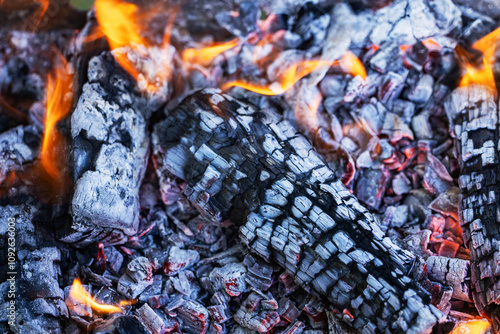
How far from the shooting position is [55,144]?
2504 mm

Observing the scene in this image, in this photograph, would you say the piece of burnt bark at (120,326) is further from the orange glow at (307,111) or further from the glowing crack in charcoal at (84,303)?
the orange glow at (307,111)

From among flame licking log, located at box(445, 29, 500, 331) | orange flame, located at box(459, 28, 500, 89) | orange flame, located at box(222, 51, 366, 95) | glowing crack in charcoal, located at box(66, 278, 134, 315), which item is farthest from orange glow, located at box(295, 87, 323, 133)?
glowing crack in charcoal, located at box(66, 278, 134, 315)

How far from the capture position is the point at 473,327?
2027 millimetres

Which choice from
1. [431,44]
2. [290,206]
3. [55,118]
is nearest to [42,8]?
[55,118]

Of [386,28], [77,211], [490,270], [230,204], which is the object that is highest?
[386,28]

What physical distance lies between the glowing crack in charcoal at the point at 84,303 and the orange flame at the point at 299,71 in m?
1.60

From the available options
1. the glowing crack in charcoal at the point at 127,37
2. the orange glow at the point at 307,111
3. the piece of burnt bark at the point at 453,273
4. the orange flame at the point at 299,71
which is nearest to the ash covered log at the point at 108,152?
the glowing crack in charcoal at the point at 127,37

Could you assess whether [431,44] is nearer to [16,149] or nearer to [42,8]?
[16,149]

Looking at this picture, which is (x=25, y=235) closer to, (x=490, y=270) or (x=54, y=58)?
(x=54, y=58)

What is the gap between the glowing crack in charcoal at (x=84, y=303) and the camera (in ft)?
7.08

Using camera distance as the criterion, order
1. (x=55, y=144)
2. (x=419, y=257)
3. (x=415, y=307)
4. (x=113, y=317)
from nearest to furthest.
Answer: (x=415, y=307) < (x=113, y=317) < (x=419, y=257) < (x=55, y=144)

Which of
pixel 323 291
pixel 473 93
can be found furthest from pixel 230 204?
pixel 473 93

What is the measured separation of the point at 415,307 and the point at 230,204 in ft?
3.49

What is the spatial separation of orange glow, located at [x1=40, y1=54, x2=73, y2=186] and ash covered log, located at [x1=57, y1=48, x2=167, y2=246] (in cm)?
17
